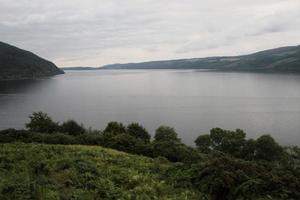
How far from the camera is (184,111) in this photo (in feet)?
384

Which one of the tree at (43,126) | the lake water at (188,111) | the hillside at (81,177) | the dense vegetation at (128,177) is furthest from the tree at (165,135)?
the hillside at (81,177)

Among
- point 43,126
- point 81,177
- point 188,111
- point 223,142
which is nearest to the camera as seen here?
point 81,177

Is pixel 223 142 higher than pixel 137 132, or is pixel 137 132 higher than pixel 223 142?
pixel 137 132

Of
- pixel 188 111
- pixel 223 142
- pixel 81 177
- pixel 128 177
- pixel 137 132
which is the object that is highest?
pixel 81 177

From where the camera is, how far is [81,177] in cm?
2005

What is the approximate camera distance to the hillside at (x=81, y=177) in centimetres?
1705

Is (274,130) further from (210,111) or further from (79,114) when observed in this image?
(79,114)

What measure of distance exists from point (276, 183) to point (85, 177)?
10.2 metres

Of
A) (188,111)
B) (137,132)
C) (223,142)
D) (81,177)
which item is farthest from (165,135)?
(188,111)

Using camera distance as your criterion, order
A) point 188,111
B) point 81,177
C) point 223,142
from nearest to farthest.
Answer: point 81,177, point 223,142, point 188,111

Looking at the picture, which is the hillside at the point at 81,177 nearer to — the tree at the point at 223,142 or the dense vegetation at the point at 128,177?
the dense vegetation at the point at 128,177

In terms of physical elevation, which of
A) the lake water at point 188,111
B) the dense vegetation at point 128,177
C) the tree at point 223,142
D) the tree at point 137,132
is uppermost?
the dense vegetation at point 128,177

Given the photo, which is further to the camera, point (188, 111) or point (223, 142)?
point (188, 111)

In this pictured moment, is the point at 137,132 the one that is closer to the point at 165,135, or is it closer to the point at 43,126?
the point at 165,135
